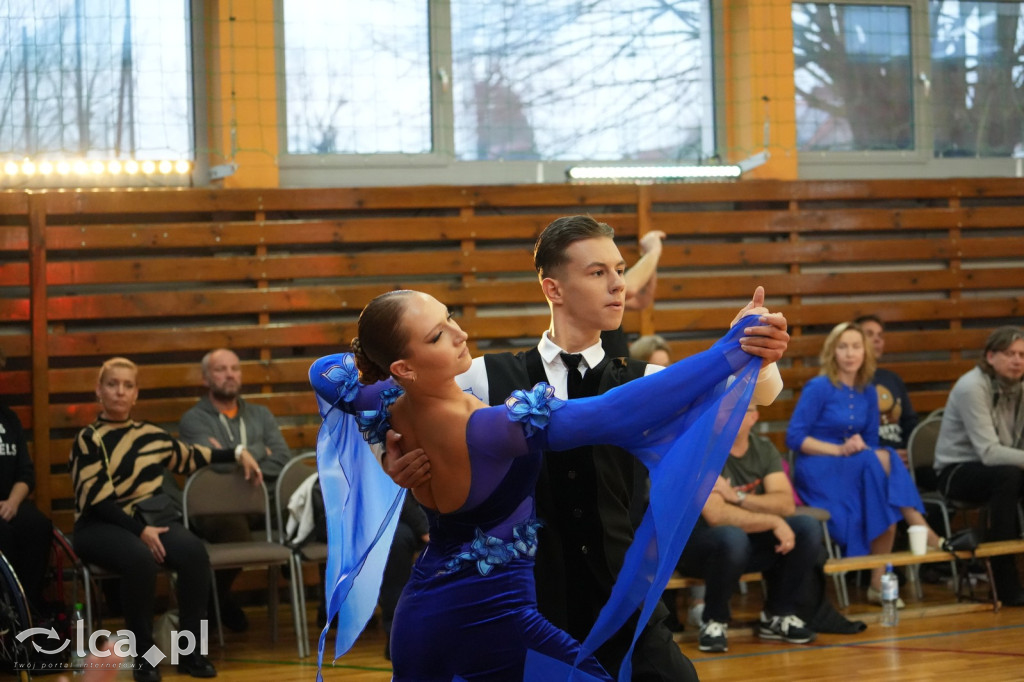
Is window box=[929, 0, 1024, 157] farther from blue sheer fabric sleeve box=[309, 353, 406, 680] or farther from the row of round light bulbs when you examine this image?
blue sheer fabric sleeve box=[309, 353, 406, 680]

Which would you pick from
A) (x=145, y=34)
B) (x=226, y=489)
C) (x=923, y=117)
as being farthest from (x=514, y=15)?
(x=226, y=489)

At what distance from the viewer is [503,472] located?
229 cm

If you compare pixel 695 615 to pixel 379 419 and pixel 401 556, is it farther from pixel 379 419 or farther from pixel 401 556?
pixel 379 419

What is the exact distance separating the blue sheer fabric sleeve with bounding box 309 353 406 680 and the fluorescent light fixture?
478cm

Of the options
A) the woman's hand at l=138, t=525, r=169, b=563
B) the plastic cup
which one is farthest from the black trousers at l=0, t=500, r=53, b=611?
the plastic cup

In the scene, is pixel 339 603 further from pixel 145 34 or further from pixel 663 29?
pixel 663 29

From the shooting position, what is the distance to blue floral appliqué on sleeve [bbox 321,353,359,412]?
260 centimetres

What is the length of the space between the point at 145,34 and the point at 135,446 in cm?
265

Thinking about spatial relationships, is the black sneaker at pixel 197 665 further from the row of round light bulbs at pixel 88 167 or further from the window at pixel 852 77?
the window at pixel 852 77

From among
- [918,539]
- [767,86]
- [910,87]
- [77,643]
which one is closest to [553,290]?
[77,643]

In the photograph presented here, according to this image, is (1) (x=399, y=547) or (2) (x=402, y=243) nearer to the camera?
(1) (x=399, y=547)

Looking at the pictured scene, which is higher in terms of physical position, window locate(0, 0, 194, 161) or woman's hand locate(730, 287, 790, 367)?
window locate(0, 0, 194, 161)

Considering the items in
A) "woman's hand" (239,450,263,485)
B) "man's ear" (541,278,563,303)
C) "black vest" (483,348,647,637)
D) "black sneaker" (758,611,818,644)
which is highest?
"man's ear" (541,278,563,303)

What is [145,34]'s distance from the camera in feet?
22.9
